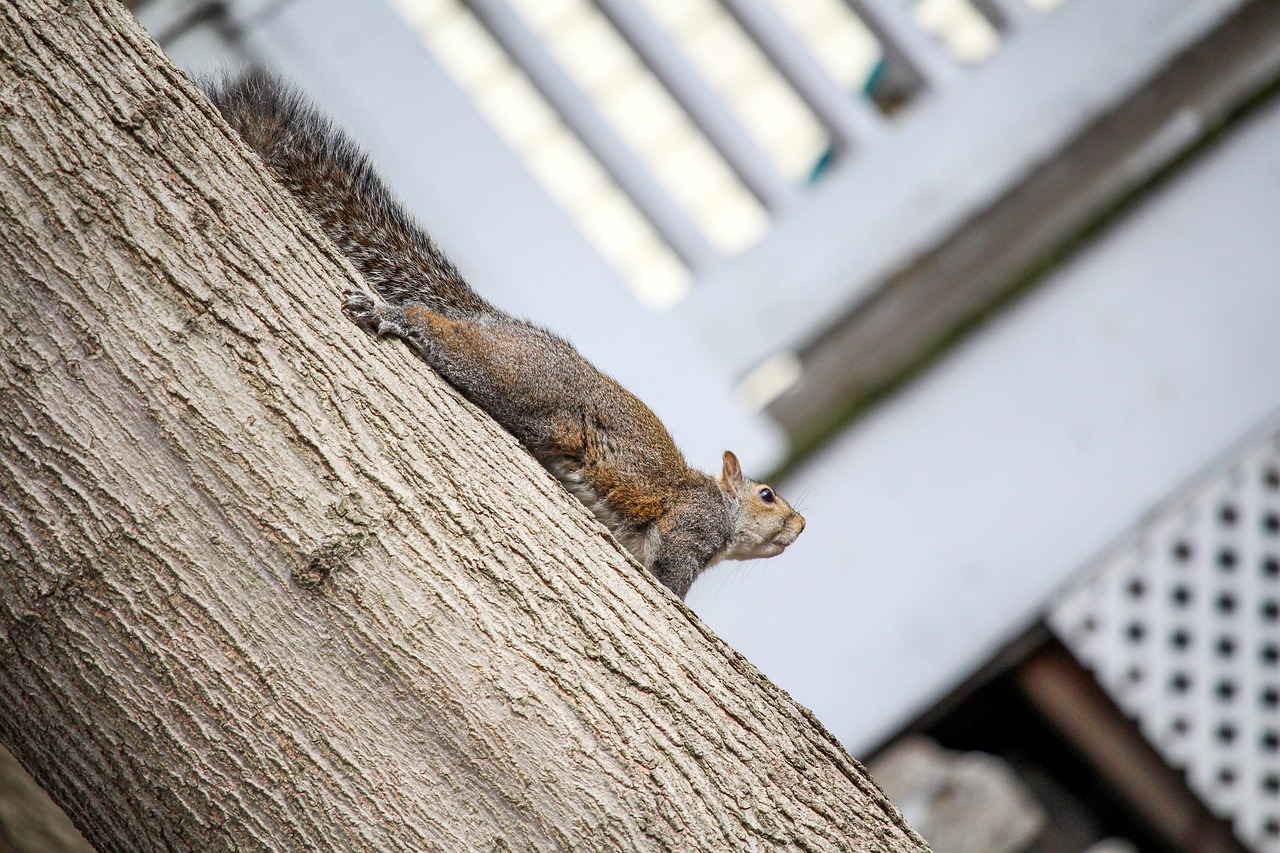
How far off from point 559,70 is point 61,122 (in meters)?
2.30

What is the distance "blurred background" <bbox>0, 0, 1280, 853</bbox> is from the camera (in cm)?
339

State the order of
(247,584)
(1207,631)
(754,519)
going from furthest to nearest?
(1207,631)
(754,519)
(247,584)

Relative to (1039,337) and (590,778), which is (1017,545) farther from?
(590,778)

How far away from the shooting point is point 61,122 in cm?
136

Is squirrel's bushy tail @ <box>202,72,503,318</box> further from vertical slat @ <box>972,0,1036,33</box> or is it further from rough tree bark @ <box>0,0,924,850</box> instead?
vertical slat @ <box>972,0,1036,33</box>

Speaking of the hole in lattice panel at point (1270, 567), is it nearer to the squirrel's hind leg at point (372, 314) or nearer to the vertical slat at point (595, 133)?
the vertical slat at point (595, 133)

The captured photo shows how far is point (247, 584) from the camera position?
4.28 ft

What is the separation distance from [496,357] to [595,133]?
6.29ft

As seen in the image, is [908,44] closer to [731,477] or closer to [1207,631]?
[731,477]

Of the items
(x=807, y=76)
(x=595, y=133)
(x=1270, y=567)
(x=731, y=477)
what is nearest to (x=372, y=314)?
(x=731, y=477)

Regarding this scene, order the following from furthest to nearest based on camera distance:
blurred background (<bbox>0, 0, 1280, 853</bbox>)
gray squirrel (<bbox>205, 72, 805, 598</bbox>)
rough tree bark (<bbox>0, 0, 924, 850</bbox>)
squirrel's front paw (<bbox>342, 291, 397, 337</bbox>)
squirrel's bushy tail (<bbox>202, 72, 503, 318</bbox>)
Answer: blurred background (<bbox>0, 0, 1280, 853</bbox>), squirrel's bushy tail (<bbox>202, 72, 503, 318</bbox>), gray squirrel (<bbox>205, 72, 805, 598</bbox>), squirrel's front paw (<bbox>342, 291, 397, 337</bbox>), rough tree bark (<bbox>0, 0, 924, 850</bbox>)

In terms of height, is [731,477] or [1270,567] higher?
[731,477]

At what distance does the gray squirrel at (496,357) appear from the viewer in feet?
5.96

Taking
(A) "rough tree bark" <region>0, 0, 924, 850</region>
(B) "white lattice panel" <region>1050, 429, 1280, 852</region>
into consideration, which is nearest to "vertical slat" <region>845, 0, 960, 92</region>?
(B) "white lattice panel" <region>1050, 429, 1280, 852</region>
